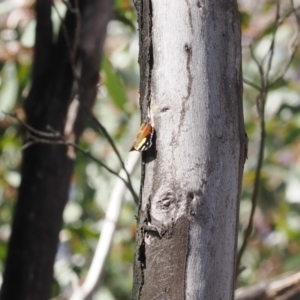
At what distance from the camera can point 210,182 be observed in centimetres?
65

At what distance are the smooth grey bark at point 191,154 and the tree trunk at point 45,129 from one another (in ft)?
2.39

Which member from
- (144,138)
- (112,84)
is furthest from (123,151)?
Answer: (144,138)

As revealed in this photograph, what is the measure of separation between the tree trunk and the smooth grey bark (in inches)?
28.6

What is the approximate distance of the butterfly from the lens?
0.66 meters

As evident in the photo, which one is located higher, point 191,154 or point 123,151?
point 123,151

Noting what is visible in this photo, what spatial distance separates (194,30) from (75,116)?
835 mm

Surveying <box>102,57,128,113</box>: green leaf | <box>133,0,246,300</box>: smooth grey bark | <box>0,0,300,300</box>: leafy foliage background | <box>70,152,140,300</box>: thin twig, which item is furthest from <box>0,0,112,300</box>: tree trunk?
<box>133,0,246,300</box>: smooth grey bark

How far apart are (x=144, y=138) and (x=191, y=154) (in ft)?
0.16

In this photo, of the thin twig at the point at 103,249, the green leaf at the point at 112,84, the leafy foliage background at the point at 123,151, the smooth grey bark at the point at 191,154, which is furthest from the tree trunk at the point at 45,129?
the smooth grey bark at the point at 191,154

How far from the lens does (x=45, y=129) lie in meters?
1.45

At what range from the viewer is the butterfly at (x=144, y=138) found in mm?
664

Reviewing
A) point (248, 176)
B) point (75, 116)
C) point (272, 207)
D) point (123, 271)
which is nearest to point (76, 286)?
point (75, 116)

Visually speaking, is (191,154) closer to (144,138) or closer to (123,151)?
(144,138)

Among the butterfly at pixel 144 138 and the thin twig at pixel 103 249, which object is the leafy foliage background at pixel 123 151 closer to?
the thin twig at pixel 103 249
